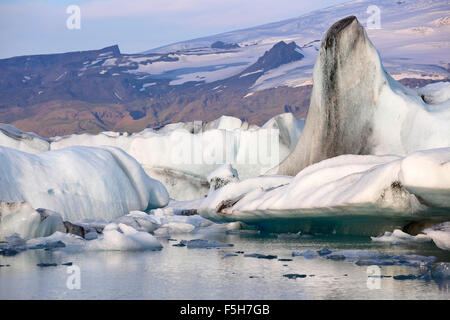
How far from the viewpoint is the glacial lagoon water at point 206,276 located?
353 cm

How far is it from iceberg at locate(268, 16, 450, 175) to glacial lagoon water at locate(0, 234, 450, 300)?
343 centimetres

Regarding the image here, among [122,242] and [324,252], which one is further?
[122,242]

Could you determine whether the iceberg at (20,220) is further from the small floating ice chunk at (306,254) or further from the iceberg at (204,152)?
the iceberg at (204,152)

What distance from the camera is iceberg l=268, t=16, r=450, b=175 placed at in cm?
901

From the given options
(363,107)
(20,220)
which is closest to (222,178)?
(363,107)

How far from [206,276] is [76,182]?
564 centimetres

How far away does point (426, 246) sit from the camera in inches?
220

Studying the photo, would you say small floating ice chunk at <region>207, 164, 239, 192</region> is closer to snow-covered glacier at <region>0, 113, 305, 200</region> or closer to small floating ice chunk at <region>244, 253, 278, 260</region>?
snow-covered glacier at <region>0, 113, 305, 200</region>

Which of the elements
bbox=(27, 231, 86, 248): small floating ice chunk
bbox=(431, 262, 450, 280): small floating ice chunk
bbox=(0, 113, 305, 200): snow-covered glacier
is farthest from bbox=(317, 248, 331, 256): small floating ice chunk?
bbox=(0, 113, 305, 200): snow-covered glacier

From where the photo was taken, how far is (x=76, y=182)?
9.52m

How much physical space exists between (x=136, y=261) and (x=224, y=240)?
6.99 ft

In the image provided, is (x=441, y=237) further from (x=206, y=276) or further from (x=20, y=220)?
(x=20, y=220)
